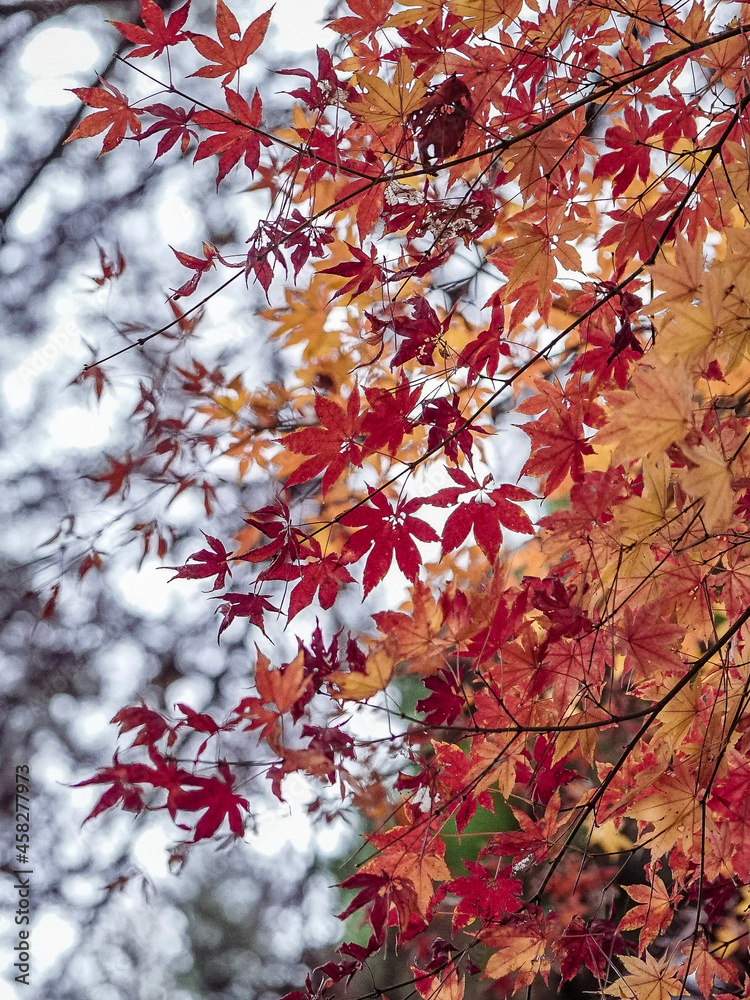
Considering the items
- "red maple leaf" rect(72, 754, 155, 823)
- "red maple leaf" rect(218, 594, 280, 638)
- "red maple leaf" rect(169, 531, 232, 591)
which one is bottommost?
"red maple leaf" rect(72, 754, 155, 823)

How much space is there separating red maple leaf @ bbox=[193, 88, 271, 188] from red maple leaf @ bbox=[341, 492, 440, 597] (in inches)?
21.0

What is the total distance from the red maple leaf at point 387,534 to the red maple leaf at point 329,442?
0.06m

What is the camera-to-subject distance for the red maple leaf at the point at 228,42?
95 centimetres

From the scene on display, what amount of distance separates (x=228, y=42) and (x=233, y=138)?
13 centimetres

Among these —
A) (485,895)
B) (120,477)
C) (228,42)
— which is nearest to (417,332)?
(228,42)

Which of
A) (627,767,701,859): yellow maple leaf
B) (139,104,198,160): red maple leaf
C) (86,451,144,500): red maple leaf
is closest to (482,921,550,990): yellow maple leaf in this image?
(627,767,701,859): yellow maple leaf

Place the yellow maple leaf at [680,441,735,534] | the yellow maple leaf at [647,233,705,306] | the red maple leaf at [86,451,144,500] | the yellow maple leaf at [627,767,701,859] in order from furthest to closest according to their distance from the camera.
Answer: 1. the red maple leaf at [86,451,144,500]
2. the yellow maple leaf at [627,767,701,859]
3. the yellow maple leaf at [647,233,705,306]
4. the yellow maple leaf at [680,441,735,534]

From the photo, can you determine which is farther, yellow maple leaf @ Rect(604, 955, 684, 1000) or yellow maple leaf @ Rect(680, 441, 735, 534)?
yellow maple leaf @ Rect(604, 955, 684, 1000)

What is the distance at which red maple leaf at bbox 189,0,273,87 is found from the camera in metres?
0.95

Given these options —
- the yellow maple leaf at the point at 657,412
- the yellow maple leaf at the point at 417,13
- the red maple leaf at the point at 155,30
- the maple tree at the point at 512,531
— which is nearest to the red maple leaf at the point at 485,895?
the maple tree at the point at 512,531

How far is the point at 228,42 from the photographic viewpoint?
962mm

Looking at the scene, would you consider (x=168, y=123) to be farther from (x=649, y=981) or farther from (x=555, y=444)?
(x=649, y=981)

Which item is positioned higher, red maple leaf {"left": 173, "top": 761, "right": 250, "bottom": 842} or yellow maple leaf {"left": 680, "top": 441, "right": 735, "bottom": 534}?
red maple leaf {"left": 173, "top": 761, "right": 250, "bottom": 842}

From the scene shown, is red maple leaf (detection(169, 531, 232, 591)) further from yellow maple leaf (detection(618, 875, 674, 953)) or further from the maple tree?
yellow maple leaf (detection(618, 875, 674, 953))
